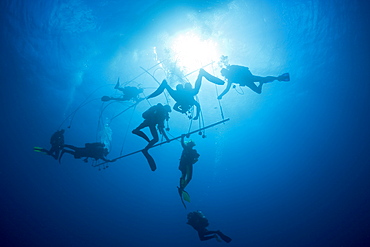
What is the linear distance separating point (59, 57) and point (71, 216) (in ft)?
124

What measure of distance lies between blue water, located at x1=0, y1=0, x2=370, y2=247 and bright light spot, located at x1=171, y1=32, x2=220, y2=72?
0.45 m

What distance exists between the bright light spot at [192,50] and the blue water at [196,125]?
446 millimetres

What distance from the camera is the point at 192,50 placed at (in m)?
16.2

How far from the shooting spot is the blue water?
50.1ft

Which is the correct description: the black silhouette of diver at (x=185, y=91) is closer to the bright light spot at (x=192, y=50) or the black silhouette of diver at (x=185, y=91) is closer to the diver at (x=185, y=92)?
the diver at (x=185, y=92)

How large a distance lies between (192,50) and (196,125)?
12.6m

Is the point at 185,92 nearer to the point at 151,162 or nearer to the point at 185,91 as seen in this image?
the point at 185,91

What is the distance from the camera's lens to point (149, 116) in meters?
6.39

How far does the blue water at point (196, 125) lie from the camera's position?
15.3 m

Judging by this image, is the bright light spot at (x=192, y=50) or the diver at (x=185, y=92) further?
the bright light spot at (x=192, y=50)

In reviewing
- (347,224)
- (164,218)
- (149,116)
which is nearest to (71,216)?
(164,218)

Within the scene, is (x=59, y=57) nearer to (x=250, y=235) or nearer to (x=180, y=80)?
(x=180, y=80)

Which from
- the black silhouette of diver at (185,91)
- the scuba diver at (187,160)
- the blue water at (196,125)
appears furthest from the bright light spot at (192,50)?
the scuba diver at (187,160)

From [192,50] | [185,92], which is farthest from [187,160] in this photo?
[192,50]
